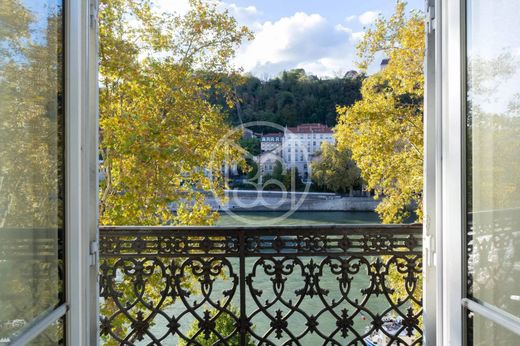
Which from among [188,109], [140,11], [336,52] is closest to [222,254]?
[188,109]

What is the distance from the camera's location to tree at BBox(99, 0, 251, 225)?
16.4 feet

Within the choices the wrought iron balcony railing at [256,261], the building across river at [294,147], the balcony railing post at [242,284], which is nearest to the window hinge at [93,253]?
the wrought iron balcony railing at [256,261]

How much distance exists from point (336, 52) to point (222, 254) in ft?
42.5

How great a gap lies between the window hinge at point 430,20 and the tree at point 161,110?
378 centimetres

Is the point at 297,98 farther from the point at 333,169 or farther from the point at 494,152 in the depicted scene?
the point at 494,152

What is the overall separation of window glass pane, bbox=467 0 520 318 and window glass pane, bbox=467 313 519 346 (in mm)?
56

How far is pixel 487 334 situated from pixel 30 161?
49.7 inches

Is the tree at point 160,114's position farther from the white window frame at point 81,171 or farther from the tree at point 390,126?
the white window frame at point 81,171

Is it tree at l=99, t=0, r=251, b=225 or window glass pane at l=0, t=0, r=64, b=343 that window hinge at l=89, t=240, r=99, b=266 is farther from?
→ tree at l=99, t=0, r=251, b=225

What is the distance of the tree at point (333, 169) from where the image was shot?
8797 mm

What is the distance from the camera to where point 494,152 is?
115 centimetres

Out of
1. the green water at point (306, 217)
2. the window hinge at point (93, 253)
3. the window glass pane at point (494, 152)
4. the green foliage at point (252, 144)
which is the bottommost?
the green water at point (306, 217)

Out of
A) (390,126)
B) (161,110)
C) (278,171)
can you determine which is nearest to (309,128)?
(278,171)

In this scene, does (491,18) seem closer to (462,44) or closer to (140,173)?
(462,44)
